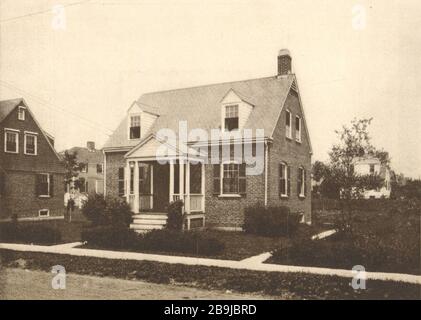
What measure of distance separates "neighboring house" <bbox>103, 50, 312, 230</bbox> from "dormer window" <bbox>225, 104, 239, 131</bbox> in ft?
0.16

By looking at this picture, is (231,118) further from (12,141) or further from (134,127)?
(12,141)

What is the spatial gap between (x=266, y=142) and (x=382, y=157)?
7.65 m

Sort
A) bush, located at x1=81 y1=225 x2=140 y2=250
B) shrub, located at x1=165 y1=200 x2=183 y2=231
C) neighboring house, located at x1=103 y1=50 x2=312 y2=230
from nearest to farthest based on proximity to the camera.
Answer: bush, located at x1=81 y1=225 x2=140 y2=250 < shrub, located at x1=165 y1=200 x2=183 y2=231 < neighboring house, located at x1=103 y1=50 x2=312 y2=230

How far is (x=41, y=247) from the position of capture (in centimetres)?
1452

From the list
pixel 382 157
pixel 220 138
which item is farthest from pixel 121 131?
pixel 382 157

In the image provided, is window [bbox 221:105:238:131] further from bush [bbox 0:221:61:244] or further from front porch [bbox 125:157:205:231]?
bush [bbox 0:221:61:244]

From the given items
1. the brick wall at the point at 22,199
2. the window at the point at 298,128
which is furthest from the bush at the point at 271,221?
the brick wall at the point at 22,199

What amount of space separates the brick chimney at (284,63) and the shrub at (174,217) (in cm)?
924

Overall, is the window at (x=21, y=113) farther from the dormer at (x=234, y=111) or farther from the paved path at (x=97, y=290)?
the paved path at (x=97, y=290)

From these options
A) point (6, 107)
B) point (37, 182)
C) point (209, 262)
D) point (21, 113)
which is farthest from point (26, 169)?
point (209, 262)

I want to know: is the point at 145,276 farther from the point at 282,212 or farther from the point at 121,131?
the point at 121,131

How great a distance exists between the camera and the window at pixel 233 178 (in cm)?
1933

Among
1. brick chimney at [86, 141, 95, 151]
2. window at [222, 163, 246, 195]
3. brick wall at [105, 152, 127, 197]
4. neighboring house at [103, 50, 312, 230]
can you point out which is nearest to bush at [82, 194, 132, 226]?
neighboring house at [103, 50, 312, 230]

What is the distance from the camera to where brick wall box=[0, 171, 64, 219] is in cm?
2616
